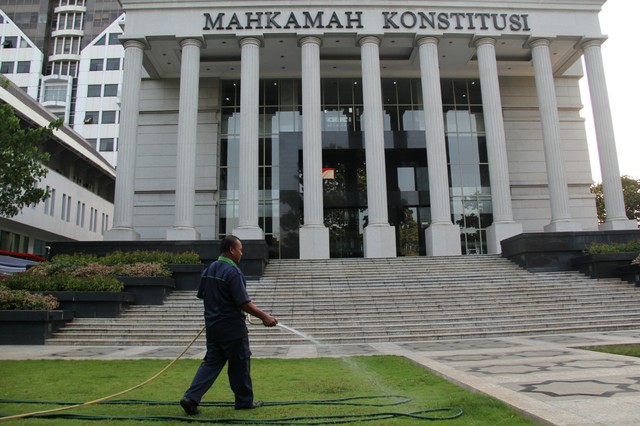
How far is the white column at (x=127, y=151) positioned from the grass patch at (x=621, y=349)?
22.6 metres

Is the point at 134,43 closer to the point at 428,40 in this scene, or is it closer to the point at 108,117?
the point at 428,40

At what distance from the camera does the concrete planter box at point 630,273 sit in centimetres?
1883

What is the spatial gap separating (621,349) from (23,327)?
14314 millimetres

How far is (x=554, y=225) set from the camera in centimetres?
2655

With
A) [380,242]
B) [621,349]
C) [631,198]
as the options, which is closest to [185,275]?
[380,242]

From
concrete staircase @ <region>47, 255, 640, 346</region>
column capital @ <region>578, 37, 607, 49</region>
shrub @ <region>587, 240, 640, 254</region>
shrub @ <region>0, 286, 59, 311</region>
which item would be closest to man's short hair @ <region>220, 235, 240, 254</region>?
concrete staircase @ <region>47, 255, 640, 346</region>

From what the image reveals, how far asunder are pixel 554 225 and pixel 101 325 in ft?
76.4

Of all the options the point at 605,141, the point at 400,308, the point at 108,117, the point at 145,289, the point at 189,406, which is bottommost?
the point at 189,406

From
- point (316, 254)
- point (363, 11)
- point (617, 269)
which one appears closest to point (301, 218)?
point (316, 254)

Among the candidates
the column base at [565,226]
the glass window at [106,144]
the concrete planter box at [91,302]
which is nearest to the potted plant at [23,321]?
the concrete planter box at [91,302]

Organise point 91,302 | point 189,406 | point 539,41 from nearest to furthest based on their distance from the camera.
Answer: point 189,406, point 91,302, point 539,41

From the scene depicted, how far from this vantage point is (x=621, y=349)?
9.20m

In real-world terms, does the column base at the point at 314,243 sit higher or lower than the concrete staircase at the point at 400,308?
higher

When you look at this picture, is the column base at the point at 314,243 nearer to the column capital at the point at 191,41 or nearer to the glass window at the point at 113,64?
the column capital at the point at 191,41
